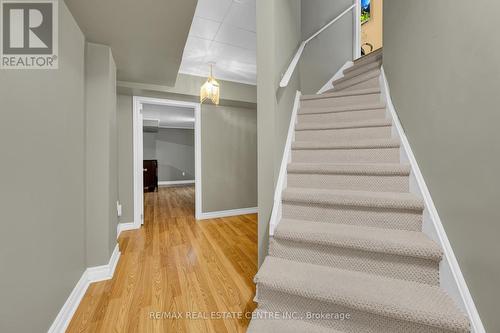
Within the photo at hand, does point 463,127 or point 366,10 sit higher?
point 366,10

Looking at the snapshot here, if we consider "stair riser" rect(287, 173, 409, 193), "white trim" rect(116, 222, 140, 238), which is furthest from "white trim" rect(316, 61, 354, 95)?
"white trim" rect(116, 222, 140, 238)

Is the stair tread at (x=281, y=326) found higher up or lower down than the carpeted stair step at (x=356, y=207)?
lower down

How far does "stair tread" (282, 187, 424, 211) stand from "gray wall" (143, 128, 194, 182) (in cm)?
825

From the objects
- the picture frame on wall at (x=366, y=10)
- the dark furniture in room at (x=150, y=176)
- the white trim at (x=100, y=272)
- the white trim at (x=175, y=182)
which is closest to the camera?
the white trim at (x=100, y=272)

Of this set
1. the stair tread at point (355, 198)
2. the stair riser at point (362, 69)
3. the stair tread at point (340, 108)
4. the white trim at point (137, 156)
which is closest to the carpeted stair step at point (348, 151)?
the stair tread at point (355, 198)

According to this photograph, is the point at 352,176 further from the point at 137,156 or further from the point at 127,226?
the point at 127,226

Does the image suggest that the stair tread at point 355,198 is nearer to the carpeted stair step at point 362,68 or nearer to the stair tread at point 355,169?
the stair tread at point 355,169

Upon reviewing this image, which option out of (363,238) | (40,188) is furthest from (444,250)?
(40,188)

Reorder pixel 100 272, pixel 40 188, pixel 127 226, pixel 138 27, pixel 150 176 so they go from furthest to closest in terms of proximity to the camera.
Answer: pixel 150 176 < pixel 127 226 < pixel 100 272 < pixel 138 27 < pixel 40 188

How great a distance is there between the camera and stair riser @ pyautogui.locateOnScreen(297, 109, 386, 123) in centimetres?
201

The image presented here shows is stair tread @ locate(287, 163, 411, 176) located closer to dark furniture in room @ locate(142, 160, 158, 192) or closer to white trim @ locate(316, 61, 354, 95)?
white trim @ locate(316, 61, 354, 95)

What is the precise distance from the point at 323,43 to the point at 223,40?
5.63ft

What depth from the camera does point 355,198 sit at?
1.36 m

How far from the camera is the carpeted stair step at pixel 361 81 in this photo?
2314 mm
